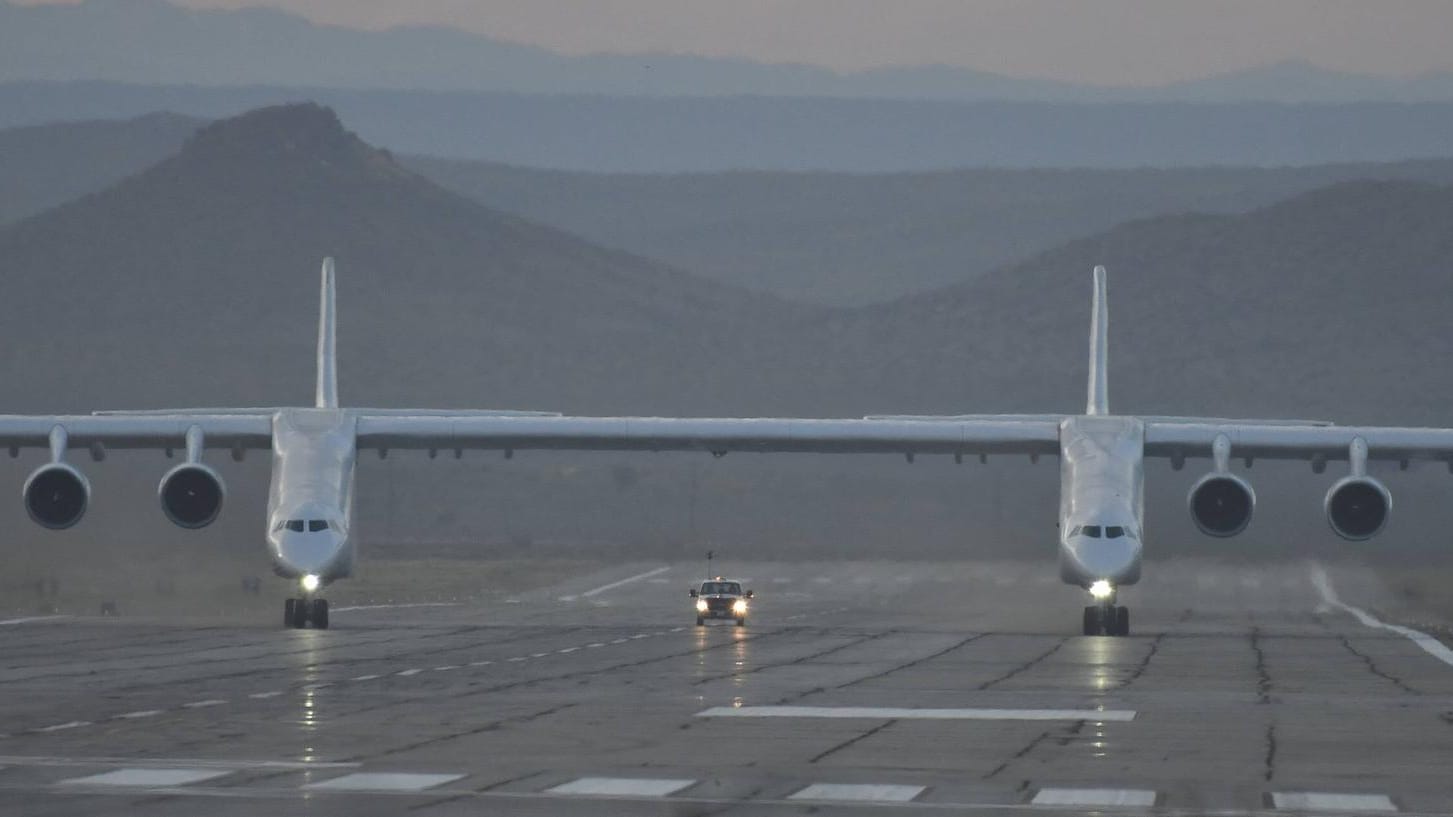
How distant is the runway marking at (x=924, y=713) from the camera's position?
25.1 m

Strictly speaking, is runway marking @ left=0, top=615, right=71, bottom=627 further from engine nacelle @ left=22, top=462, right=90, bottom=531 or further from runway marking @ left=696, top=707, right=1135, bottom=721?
runway marking @ left=696, top=707, right=1135, bottom=721

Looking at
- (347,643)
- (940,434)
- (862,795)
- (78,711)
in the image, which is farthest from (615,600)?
(862,795)

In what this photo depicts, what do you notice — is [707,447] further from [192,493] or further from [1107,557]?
[192,493]

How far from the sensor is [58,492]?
43688 mm

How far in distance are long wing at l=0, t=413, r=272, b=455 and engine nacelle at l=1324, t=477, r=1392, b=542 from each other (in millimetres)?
18924

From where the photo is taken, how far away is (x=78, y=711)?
25188mm

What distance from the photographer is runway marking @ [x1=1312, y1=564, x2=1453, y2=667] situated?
3934cm

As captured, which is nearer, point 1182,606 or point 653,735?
point 653,735

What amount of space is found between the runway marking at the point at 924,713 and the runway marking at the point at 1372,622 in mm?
11636

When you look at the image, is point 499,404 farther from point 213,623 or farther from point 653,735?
point 653,735

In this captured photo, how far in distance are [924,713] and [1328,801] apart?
7938 millimetres

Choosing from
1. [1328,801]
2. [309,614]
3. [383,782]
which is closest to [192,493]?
[309,614]

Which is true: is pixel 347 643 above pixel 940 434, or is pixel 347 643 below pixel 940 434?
below

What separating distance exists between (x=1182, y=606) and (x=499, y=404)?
450 ft
